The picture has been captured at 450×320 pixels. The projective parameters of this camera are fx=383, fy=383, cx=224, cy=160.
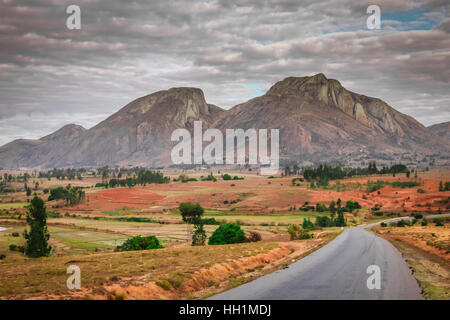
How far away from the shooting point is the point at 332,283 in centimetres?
2036

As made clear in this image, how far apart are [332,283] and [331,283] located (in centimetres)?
5

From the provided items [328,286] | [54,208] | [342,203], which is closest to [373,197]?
[342,203]

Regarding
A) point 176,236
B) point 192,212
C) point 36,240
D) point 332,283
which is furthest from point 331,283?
point 176,236

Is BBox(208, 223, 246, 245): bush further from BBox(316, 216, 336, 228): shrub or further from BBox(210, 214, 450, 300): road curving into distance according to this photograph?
BBox(316, 216, 336, 228): shrub

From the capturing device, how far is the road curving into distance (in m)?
17.7

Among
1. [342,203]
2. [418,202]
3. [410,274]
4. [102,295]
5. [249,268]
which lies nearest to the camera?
[102,295]

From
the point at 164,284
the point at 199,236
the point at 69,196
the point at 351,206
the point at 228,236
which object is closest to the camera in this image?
the point at 164,284

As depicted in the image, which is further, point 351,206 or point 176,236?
point 351,206

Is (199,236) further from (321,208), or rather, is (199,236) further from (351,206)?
(351,206)

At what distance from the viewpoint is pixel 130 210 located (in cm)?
16275

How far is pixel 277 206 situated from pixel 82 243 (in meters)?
91.1

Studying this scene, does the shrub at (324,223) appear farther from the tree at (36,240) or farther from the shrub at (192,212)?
the tree at (36,240)

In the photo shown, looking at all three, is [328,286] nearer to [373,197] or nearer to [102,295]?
[102,295]
